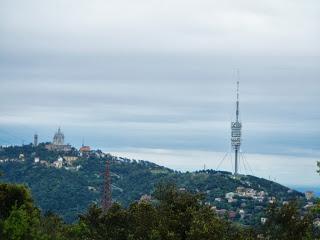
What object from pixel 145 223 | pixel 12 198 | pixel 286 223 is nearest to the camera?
pixel 286 223

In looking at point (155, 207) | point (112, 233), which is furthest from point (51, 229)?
point (155, 207)

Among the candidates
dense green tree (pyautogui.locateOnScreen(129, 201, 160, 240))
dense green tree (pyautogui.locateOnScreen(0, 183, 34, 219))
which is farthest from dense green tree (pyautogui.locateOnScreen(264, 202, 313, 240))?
dense green tree (pyautogui.locateOnScreen(0, 183, 34, 219))

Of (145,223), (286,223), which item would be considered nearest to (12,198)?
(145,223)

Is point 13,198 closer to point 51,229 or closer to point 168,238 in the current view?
point 51,229

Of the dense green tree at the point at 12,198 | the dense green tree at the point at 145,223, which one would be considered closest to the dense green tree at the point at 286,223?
the dense green tree at the point at 145,223

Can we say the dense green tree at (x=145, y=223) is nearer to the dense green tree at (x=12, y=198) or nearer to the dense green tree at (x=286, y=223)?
→ the dense green tree at (x=286, y=223)

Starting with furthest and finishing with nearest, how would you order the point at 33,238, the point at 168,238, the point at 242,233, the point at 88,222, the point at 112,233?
1. the point at 88,222
2. the point at 112,233
3. the point at 33,238
4. the point at 242,233
5. the point at 168,238

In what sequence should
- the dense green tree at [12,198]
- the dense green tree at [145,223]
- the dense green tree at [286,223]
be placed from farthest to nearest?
the dense green tree at [12,198]
the dense green tree at [145,223]
the dense green tree at [286,223]

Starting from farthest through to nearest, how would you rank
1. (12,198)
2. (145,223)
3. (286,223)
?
(12,198) → (145,223) → (286,223)

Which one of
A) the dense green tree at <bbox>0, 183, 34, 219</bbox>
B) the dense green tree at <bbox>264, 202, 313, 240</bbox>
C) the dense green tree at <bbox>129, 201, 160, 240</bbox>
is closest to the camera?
the dense green tree at <bbox>264, 202, 313, 240</bbox>

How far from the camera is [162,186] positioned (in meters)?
48.6

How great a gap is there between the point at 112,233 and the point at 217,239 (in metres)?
→ 16.1

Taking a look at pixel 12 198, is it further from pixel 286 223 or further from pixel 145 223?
pixel 286 223

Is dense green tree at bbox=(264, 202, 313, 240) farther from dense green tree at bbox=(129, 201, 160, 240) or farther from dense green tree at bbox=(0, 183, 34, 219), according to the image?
dense green tree at bbox=(0, 183, 34, 219)
